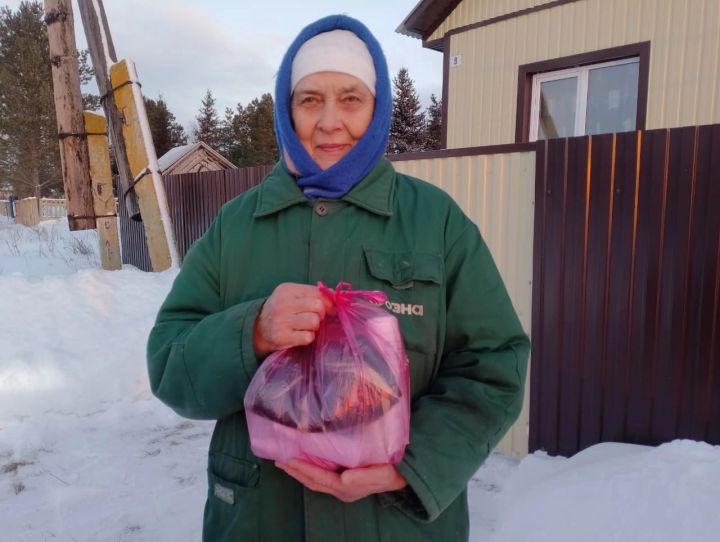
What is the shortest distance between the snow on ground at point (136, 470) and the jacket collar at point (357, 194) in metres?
2.13

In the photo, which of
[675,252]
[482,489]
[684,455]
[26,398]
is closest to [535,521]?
[482,489]

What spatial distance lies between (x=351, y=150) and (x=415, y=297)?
42 centimetres

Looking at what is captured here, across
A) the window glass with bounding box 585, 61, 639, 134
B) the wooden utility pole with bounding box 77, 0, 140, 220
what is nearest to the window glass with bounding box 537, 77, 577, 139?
the window glass with bounding box 585, 61, 639, 134

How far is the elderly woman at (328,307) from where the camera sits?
114 cm

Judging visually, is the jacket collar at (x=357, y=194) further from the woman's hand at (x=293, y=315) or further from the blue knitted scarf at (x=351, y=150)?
the woman's hand at (x=293, y=315)

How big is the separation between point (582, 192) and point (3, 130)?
113 feet

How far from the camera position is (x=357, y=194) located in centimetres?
132

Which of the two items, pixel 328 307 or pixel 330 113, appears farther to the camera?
pixel 330 113

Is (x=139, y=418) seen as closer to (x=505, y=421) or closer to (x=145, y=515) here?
(x=145, y=515)

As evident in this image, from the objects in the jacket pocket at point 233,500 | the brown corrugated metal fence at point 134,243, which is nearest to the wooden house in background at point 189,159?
the brown corrugated metal fence at point 134,243

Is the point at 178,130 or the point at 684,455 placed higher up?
the point at 178,130

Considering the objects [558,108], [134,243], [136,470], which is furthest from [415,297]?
[134,243]

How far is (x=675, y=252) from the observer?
127 inches

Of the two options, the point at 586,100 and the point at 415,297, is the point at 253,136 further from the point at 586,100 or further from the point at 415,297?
the point at 415,297
